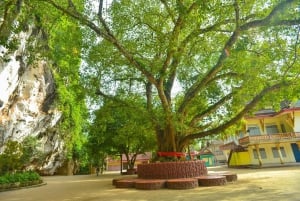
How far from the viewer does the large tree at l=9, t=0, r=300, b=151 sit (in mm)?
9431

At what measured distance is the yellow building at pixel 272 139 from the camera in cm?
2391

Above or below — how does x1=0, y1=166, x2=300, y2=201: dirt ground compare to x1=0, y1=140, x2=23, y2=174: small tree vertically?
below

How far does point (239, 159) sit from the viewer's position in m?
28.6

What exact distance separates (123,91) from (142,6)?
5257mm

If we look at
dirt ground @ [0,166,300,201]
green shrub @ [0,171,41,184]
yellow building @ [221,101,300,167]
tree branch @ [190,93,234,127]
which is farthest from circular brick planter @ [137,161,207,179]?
yellow building @ [221,101,300,167]

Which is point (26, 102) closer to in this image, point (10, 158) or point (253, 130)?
point (10, 158)

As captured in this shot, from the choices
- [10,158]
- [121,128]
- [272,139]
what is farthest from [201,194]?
[272,139]

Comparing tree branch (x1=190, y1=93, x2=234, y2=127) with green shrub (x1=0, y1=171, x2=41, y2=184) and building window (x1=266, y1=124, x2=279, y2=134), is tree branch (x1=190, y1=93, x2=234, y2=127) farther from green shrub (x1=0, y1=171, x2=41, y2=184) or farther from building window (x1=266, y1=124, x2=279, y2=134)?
building window (x1=266, y1=124, x2=279, y2=134)

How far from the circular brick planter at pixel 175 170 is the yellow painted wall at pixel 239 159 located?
16.8 meters

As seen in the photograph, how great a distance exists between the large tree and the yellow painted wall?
13932 mm

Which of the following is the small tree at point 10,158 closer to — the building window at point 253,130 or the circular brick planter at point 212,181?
the circular brick planter at point 212,181

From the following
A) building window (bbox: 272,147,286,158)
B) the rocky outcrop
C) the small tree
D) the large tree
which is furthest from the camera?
building window (bbox: 272,147,286,158)

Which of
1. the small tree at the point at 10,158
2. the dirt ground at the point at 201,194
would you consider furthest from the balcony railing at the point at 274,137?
the small tree at the point at 10,158

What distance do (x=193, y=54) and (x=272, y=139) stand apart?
51.1 feet
